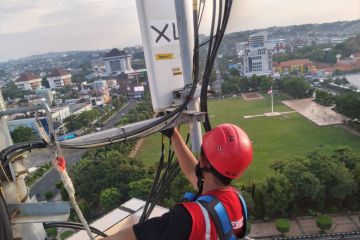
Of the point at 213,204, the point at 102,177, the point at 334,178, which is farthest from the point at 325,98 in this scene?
the point at 213,204

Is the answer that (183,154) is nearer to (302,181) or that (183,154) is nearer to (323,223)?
(323,223)

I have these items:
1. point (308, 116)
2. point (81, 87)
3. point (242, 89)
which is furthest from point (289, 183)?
point (81, 87)

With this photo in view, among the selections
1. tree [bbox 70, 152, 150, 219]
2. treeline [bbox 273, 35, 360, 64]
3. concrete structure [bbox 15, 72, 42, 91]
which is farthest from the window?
tree [bbox 70, 152, 150, 219]

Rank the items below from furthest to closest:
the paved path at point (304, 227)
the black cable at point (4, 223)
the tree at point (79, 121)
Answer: the tree at point (79, 121) < the paved path at point (304, 227) < the black cable at point (4, 223)

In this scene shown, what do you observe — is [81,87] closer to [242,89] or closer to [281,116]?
[242,89]

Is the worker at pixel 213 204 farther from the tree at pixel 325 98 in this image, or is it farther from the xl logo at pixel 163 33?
the tree at pixel 325 98

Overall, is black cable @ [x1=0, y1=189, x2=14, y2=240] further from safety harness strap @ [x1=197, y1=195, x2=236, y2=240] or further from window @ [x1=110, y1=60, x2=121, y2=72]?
window @ [x1=110, y1=60, x2=121, y2=72]

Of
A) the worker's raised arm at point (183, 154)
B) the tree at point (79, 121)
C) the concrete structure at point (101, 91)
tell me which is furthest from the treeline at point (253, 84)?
the worker's raised arm at point (183, 154)
